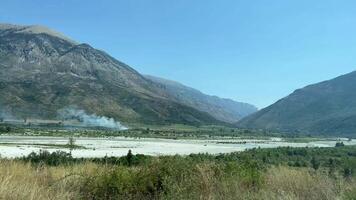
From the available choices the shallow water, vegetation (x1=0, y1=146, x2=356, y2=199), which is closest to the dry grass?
vegetation (x1=0, y1=146, x2=356, y2=199)

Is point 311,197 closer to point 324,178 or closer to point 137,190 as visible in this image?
point 324,178

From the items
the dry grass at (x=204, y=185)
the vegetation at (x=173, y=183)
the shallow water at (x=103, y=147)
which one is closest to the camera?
the dry grass at (x=204, y=185)

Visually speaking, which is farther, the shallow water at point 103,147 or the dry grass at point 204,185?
the shallow water at point 103,147

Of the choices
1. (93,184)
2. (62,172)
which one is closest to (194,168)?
(93,184)

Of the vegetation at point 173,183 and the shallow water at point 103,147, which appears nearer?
the vegetation at point 173,183

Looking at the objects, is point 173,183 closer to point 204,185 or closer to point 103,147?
point 204,185

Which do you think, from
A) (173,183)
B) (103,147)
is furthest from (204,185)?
(103,147)

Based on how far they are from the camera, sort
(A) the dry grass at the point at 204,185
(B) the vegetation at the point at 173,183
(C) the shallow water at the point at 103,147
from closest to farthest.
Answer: (A) the dry grass at the point at 204,185
(B) the vegetation at the point at 173,183
(C) the shallow water at the point at 103,147

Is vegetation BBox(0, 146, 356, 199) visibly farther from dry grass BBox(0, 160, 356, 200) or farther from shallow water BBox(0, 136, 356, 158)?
shallow water BBox(0, 136, 356, 158)

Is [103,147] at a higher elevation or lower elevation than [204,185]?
lower

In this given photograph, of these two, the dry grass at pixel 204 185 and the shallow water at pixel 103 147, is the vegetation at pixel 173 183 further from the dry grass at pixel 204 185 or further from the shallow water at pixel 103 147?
the shallow water at pixel 103 147

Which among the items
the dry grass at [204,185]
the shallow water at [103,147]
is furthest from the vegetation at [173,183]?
the shallow water at [103,147]

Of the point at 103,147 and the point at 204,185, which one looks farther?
the point at 103,147

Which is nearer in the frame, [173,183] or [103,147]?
[173,183]
